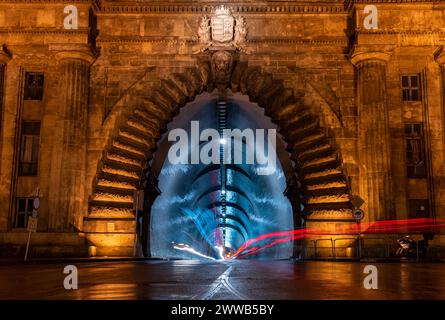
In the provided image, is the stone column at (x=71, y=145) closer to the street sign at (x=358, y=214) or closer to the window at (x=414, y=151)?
the street sign at (x=358, y=214)

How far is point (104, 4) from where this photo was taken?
2067cm

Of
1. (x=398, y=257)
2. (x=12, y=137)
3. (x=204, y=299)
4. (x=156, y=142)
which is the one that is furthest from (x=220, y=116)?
→ (x=204, y=299)

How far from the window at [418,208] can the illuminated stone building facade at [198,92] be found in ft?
0.26

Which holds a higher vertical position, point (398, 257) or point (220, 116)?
point (220, 116)

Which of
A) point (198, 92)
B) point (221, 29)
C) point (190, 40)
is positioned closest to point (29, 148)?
point (198, 92)

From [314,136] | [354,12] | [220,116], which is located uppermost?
[354,12]

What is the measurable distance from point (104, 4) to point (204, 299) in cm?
1820

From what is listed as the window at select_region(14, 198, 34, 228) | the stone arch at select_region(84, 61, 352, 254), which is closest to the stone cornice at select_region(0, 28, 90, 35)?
the stone arch at select_region(84, 61, 352, 254)

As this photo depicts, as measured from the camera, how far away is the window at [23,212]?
64.1ft

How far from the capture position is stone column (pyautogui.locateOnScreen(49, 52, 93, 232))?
18750 mm

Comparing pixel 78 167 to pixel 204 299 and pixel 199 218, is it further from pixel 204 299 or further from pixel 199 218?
pixel 199 218

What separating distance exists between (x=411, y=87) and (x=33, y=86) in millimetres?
14104

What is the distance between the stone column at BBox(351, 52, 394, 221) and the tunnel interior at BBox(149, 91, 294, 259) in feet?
12.8
